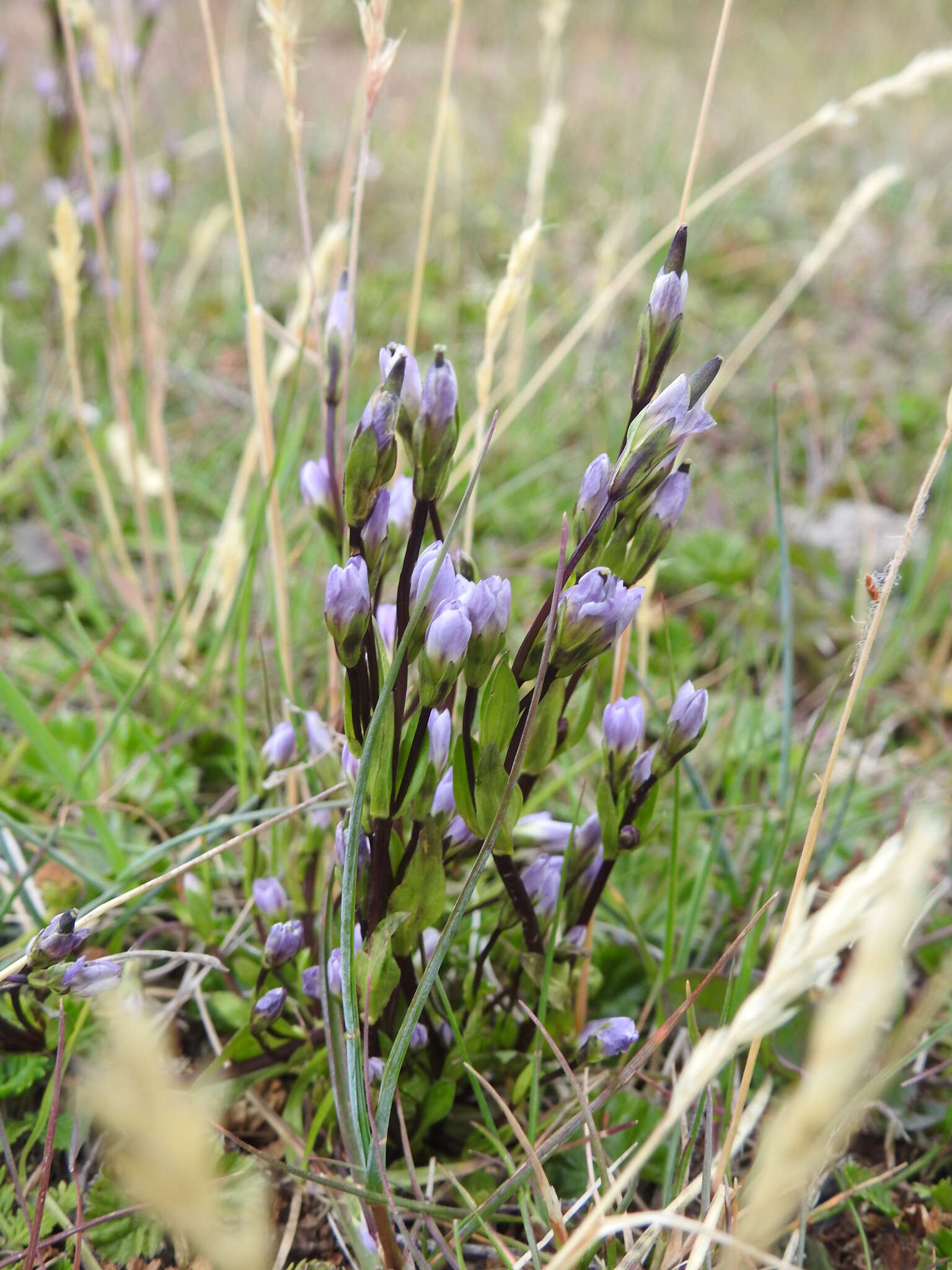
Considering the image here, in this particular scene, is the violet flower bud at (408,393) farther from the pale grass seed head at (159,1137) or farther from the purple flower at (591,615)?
the pale grass seed head at (159,1137)

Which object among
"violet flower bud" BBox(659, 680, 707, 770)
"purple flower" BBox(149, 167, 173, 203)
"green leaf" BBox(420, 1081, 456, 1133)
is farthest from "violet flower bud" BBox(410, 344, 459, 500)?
"purple flower" BBox(149, 167, 173, 203)

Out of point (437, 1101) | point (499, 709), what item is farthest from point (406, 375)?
point (437, 1101)

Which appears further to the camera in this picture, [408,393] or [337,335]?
[337,335]

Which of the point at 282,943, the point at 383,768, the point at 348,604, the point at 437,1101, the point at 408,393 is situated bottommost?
the point at 437,1101

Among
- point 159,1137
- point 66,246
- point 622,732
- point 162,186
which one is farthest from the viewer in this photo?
point 162,186

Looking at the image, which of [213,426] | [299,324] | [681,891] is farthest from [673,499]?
[213,426]

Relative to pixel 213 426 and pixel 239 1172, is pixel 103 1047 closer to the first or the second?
pixel 239 1172

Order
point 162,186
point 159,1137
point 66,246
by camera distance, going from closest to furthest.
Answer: point 159,1137
point 66,246
point 162,186

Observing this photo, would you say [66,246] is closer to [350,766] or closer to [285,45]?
[285,45]
